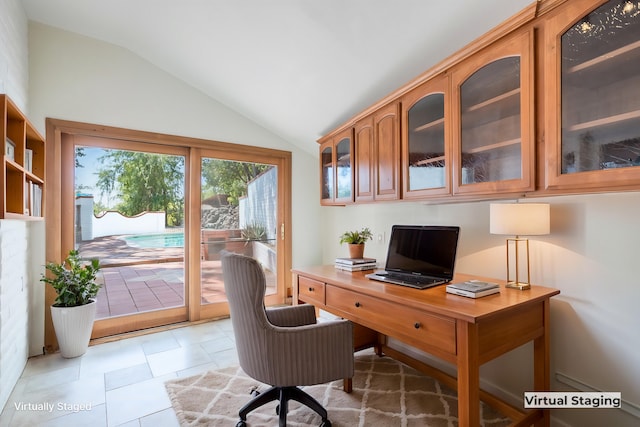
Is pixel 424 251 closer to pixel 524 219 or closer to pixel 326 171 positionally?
pixel 524 219

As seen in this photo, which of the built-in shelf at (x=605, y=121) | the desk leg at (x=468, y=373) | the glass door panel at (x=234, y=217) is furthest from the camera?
the glass door panel at (x=234, y=217)

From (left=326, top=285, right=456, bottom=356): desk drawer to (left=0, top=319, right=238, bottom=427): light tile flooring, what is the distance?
126 centimetres

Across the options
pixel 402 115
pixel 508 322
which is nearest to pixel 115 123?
pixel 402 115

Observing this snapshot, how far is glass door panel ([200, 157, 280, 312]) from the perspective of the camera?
141 inches

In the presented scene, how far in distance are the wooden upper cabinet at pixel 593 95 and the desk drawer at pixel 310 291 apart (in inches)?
59.3

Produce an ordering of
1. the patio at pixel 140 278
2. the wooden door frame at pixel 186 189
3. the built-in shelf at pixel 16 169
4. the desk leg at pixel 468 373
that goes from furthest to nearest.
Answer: the patio at pixel 140 278
the wooden door frame at pixel 186 189
the built-in shelf at pixel 16 169
the desk leg at pixel 468 373

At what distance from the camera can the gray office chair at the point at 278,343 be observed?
5.21ft

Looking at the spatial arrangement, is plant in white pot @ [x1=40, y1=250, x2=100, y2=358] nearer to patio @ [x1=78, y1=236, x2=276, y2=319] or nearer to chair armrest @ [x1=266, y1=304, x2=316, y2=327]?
patio @ [x1=78, y1=236, x2=276, y2=319]

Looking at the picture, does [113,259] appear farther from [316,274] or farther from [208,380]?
[316,274]

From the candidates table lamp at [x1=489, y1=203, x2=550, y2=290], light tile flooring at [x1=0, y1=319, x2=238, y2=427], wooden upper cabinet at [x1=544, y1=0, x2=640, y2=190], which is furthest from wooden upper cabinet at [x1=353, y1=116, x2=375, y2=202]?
light tile flooring at [x1=0, y1=319, x2=238, y2=427]

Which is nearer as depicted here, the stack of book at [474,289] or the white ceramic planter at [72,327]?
the stack of book at [474,289]

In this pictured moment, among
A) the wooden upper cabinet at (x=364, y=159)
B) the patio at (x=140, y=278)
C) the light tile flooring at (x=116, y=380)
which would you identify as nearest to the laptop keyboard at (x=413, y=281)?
the wooden upper cabinet at (x=364, y=159)

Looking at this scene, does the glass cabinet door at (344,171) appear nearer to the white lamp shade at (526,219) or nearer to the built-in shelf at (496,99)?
the built-in shelf at (496,99)

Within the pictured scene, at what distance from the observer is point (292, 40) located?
226 cm
